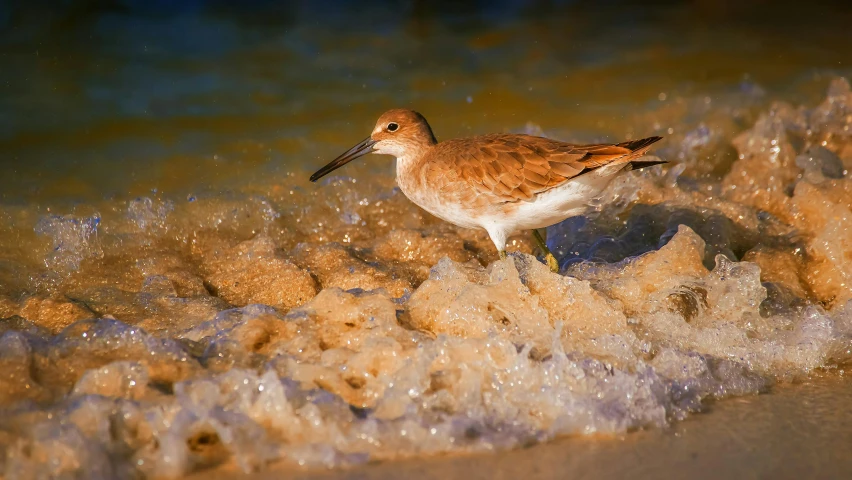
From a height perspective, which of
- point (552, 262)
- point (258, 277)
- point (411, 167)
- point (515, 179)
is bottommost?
point (258, 277)

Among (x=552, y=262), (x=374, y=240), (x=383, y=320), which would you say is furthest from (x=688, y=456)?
(x=374, y=240)

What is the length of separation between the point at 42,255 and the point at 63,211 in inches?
22.0

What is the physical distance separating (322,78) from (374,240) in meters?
3.14

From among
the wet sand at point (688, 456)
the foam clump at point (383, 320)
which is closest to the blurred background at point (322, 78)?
the foam clump at point (383, 320)

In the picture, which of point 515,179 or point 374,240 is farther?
point 374,240

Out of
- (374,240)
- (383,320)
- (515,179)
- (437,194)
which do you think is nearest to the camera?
(383,320)

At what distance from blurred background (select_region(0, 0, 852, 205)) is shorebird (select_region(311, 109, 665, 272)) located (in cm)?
185

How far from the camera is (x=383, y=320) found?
420 cm

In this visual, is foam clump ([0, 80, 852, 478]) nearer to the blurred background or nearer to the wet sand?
the wet sand

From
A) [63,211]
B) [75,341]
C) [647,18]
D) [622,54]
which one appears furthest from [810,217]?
[647,18]

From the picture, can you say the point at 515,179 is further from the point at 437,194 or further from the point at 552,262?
the point at 552,262

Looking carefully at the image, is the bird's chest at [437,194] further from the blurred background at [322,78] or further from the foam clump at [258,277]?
the blurred background at [322,78]

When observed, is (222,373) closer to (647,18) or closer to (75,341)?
(75,341)

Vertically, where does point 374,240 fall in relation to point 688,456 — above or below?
below
